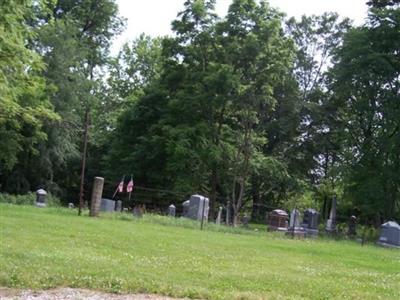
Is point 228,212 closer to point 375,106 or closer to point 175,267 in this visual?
point 375,106

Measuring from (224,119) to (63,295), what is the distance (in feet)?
108

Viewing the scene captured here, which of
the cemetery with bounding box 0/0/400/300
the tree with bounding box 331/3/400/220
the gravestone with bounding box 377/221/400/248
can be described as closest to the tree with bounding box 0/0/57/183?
the cemetery with bounding box 0/0/400/300

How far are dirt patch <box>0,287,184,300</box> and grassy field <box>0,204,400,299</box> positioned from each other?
0.69 feet

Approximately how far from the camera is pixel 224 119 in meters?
40.5

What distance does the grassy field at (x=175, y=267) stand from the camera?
28.4 ft

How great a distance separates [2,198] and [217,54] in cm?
1539

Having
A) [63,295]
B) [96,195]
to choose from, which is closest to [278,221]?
[96,195]

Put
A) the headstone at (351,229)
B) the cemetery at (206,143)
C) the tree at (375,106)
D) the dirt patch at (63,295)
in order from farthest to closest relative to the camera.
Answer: the tree at (375,106), the headstone at (351,229), the cemetery at (206,143), the dirt patch at (63,295)

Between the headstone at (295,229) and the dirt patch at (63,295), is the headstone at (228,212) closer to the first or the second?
the headstone at (295,229)

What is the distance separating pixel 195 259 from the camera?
12258 millimetres

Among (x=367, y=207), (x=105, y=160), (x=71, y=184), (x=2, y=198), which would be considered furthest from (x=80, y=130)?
(x=367, y=207)

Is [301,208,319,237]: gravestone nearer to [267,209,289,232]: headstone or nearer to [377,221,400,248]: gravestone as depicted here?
[267,209,289,232]: headstone

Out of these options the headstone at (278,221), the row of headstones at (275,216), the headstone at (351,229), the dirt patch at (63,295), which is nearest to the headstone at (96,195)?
the row of headstones at (275,216)

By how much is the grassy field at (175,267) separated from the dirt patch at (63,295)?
0.69 feet
